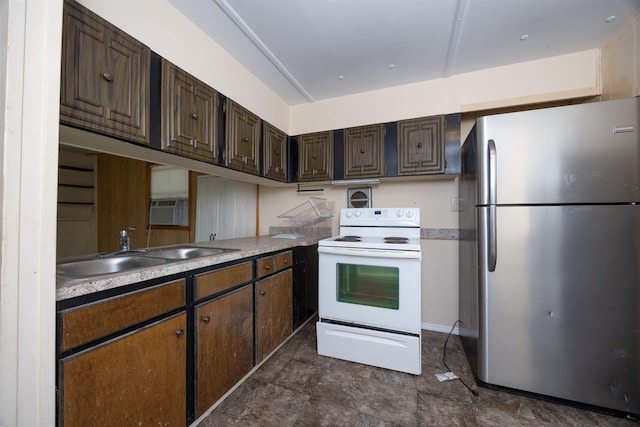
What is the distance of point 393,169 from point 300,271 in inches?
49.2

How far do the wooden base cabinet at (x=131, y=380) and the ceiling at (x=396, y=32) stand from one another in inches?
73.3

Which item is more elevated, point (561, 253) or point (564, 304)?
point (561, 253)

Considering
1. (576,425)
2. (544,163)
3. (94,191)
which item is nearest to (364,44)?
(544,163)

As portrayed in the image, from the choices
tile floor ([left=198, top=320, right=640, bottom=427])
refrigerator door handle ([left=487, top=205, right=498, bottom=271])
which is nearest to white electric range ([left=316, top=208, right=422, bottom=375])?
tile floor ([left=198, top=320, right=640, bottom=427])

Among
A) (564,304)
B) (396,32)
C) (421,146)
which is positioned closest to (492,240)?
(564,304)

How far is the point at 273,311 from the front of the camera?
1.86 meters

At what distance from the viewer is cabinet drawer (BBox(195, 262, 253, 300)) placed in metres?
1.28

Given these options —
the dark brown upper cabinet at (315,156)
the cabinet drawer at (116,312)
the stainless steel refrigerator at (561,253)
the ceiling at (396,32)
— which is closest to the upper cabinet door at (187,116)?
the ceiling at (396,32)

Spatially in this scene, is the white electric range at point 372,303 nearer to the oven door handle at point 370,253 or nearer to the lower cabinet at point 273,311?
Result: the oven door handle at point 370,253

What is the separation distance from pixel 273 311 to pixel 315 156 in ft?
4.98

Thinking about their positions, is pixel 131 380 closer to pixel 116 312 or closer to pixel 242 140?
pixel 116 312

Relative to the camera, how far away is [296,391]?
61.4 inches

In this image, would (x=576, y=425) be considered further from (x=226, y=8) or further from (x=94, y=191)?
(x=94, y=191)

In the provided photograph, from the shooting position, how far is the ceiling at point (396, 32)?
1.53 metres
